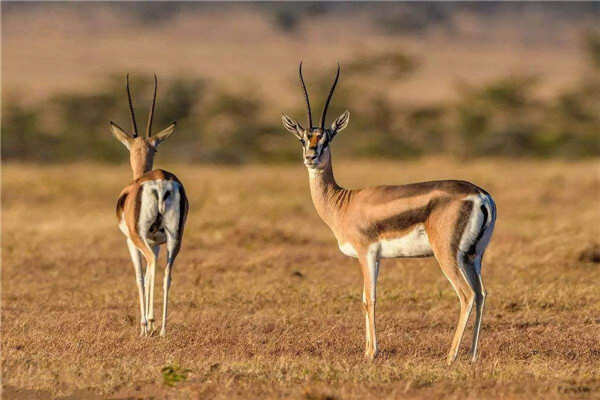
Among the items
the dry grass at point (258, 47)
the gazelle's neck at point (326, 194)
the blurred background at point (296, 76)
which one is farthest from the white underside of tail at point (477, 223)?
the dry grass at point (258, 47)

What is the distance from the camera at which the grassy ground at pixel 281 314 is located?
20.7 ft

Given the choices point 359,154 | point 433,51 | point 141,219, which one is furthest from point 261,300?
point 433,51

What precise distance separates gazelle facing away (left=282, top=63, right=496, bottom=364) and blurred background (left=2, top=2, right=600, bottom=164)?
2273 cm

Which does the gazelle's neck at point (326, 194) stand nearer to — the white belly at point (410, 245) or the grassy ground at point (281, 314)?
the white belly at point (410, 245)

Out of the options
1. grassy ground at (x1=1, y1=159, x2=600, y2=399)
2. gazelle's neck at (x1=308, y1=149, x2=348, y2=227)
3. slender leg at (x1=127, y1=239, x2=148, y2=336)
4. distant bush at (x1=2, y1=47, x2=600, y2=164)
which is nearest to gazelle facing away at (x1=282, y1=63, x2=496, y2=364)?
gazelle's neck at (x1=308, y1=149, x2=348, y2=227)

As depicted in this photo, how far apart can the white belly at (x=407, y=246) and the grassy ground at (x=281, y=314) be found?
0.72m

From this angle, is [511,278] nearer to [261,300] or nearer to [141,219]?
[261,300]

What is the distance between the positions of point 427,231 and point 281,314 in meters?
2.29

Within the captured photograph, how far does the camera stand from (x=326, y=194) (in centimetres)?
795

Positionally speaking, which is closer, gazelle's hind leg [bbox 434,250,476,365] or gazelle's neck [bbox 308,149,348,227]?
gazelle's hind leg [bbox 434,250,476,365]

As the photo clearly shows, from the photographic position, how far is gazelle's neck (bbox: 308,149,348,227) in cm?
786

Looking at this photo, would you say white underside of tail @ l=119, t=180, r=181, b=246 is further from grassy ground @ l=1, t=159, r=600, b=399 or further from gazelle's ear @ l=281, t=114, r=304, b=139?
gazelle's ear @ l=281, t=114, r=304, b=139

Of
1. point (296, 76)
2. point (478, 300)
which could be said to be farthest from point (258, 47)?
point (478, 300)

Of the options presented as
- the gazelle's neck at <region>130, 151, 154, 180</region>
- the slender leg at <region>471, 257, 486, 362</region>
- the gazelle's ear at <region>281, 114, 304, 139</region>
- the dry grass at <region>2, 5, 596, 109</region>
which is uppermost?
the dry grass at <region>2, 5, 596, 109</region>
